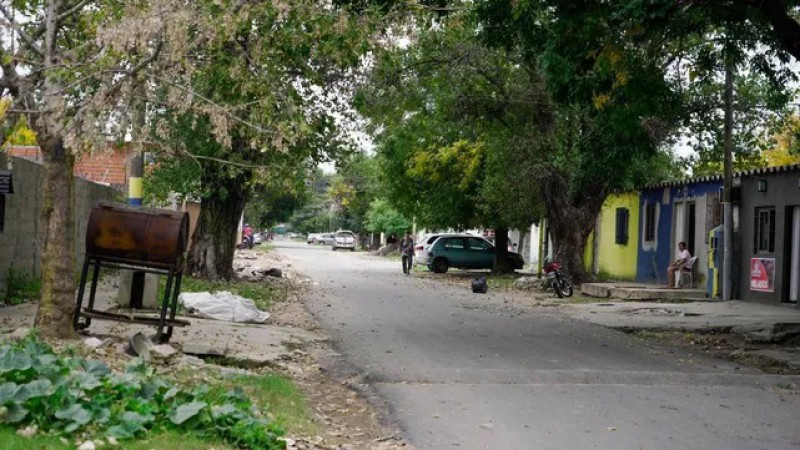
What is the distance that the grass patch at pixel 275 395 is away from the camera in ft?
23.7

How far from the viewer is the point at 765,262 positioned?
826 inches

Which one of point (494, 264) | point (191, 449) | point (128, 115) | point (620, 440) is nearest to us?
point (191, 449)

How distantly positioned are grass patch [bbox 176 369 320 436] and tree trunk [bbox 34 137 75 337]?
2.01 metres

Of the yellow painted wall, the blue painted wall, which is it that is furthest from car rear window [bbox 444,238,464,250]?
the blue painted wall

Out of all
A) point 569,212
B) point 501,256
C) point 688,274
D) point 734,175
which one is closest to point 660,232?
point 688,274

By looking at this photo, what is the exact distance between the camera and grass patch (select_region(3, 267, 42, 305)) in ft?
47.4

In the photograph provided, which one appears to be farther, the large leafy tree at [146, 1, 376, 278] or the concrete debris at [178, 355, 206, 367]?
the large leafy tree at [146, 1, 376, 278]

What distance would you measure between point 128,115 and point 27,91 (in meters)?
1.39

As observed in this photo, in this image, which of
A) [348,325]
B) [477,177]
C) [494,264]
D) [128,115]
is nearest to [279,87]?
[128,115]

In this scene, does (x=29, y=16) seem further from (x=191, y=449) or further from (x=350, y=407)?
(x=191, y=449)

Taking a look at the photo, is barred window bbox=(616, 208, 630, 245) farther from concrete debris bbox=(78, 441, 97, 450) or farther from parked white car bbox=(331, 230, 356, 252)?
parked white car bbox=(331, 230, 356, 252)

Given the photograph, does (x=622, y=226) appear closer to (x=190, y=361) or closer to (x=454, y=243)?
(x=454, y=243)

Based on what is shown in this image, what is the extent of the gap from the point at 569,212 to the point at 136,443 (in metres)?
21.9

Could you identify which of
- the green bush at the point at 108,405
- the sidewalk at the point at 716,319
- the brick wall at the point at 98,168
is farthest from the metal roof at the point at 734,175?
the green bush at the point at 108,405
